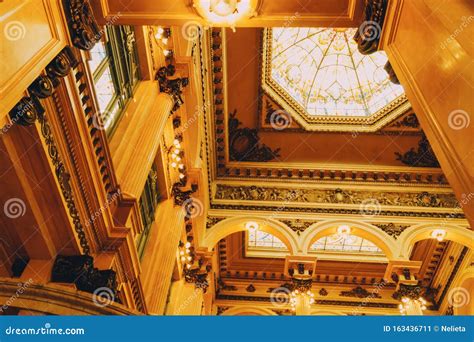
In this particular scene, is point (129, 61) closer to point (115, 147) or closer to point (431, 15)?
point (115, 147)

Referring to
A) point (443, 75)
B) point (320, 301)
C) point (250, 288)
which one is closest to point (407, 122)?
point (320, 301)

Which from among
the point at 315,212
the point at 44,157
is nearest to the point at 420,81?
the point at 44,157

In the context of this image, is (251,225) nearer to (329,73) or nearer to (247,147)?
(247,147)

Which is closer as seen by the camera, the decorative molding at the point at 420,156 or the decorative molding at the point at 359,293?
the decorative molding at the point at 420,156

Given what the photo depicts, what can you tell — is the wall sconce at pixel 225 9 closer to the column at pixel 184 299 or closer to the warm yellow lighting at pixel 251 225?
the column at pixel 184 299

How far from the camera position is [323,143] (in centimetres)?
1151

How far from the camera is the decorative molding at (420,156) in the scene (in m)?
11.2

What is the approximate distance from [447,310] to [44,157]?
1257 cm

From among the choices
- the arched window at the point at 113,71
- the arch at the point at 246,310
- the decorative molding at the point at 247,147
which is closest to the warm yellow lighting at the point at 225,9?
the arched window at the point at 113,71

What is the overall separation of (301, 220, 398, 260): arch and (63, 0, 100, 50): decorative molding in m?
7.33

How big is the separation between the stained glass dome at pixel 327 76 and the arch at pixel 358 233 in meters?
3.23

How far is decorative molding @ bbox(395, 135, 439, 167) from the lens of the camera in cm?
1116

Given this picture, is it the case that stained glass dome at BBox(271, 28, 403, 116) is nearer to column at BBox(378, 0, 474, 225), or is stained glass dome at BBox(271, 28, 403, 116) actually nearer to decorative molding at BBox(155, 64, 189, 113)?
decorative molding at BBox(155, 64, 189, 113)

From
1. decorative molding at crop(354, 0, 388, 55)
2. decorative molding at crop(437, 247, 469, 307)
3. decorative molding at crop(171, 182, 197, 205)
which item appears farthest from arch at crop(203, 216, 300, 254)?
decorative molding at crop(354, 0, 388, 55)
